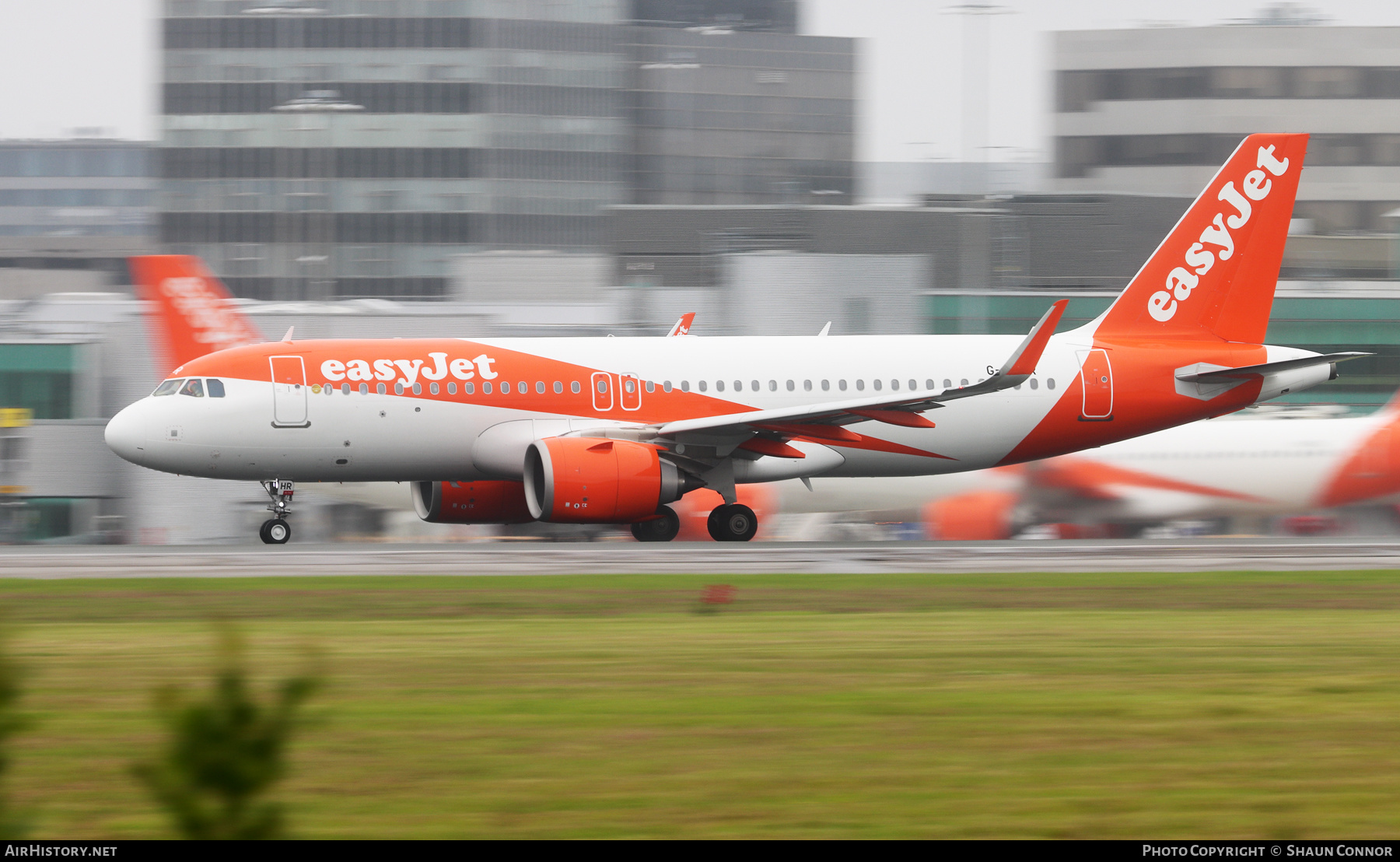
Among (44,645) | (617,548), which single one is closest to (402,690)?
(44,645)

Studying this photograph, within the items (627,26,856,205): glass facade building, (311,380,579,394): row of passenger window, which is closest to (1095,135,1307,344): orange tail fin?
(311,380,579,394): row of passenger window

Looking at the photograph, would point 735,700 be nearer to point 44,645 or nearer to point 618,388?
point 44,645

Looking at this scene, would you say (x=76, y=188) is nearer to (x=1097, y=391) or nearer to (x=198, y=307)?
(x=198, y=307)

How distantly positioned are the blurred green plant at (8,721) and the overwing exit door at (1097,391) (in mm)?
23474

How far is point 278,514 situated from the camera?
25906 mm

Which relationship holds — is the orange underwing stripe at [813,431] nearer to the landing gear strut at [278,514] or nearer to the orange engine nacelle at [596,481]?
the orange engine nacelle at [596,481]

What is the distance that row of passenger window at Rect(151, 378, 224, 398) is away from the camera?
2502cm

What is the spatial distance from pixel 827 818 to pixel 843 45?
407 feet

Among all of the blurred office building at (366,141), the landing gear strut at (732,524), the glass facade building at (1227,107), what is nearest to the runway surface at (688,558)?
the landing gear strut at (732,524)

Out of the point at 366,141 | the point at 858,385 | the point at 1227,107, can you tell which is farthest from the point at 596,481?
the point at 366,141

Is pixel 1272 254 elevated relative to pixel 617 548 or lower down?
elevated

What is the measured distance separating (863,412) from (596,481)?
13.6ft

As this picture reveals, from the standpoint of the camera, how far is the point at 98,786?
7285mm

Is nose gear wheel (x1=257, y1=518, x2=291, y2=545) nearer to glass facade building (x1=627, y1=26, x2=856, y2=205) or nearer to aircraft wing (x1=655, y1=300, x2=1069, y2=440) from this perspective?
aircraft wing (x1=655, y1=300, x2=1069, y2=440)
